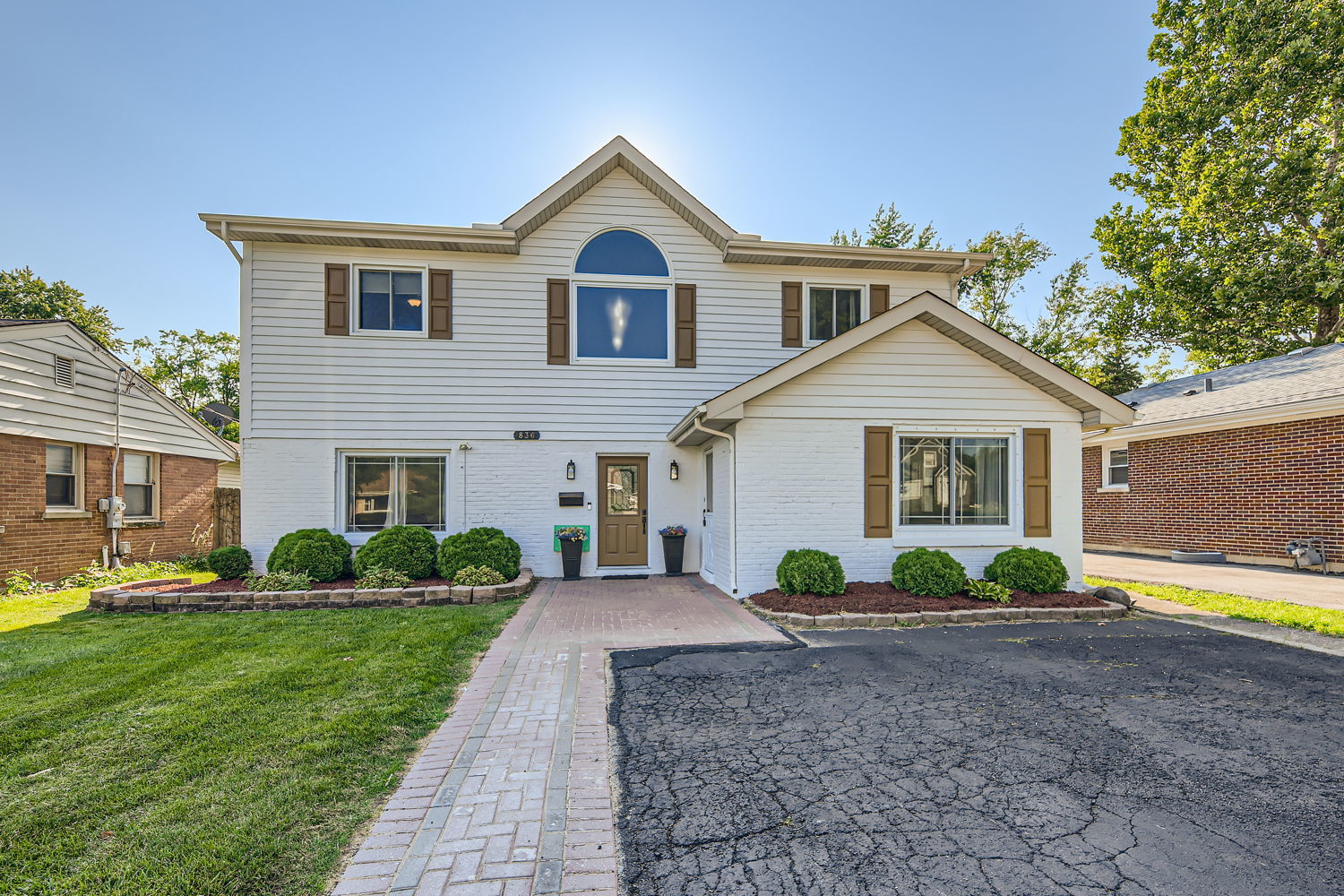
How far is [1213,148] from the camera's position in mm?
18516

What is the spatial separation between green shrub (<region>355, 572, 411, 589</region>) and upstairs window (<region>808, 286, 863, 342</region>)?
27.1 feet

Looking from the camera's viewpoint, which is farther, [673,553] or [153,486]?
[153,486]

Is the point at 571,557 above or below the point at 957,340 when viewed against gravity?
below

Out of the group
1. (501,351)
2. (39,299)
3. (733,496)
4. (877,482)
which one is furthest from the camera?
(39,299)

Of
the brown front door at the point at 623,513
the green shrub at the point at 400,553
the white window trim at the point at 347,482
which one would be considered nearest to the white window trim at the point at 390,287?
the white window trim at the point at 347,482

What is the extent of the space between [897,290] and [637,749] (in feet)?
33.8

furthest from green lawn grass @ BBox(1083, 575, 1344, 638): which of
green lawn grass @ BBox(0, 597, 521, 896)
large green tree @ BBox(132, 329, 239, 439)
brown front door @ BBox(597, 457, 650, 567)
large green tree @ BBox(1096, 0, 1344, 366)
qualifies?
large green tree @ BBox(132, 329, 239, 439)

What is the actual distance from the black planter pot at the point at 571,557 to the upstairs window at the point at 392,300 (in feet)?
15.0

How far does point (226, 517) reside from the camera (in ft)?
46.0

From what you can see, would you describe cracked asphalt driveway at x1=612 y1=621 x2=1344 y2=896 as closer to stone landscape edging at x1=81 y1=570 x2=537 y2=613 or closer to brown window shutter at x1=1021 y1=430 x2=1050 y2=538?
brown window shutter at x1=1021 y1=430 x2=1050 y2=538

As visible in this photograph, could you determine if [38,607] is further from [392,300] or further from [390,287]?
[390,287]

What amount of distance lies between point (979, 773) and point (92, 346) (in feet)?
48.6

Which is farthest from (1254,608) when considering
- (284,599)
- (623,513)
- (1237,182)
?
(1237,182)

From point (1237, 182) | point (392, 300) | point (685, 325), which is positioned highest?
point (1237, 182)
